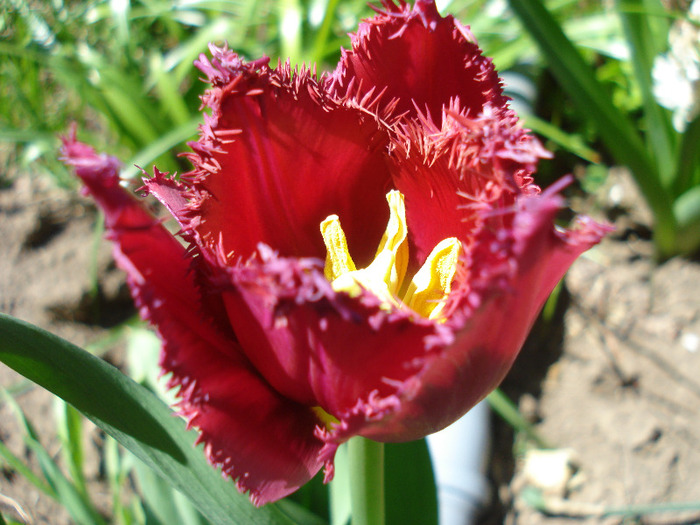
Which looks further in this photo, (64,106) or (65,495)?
(64,106)

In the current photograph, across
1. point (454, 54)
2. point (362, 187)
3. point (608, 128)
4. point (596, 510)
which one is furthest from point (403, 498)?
point (608, 128)

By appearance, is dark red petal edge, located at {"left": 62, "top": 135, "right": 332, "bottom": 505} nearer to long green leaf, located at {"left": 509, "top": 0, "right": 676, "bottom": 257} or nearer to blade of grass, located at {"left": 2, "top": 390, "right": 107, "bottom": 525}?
blade of grass, located at {"left": 2, "top": 390, "right": 107, "bottom": 525}

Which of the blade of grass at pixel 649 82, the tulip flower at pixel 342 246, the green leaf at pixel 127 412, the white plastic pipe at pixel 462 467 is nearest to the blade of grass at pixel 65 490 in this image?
the green leaf at pixel 127 412

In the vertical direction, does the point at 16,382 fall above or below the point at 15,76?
below

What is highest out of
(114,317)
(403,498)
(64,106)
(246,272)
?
(64,106)

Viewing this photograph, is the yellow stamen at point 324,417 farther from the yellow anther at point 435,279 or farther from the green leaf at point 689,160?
the green leaf at point 689,160

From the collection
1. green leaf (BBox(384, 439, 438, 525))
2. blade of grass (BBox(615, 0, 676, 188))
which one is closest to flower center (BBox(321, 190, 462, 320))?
green leaf (BBox(384, 439, 438, 525))

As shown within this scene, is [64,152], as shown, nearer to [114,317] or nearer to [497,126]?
[497,126]
